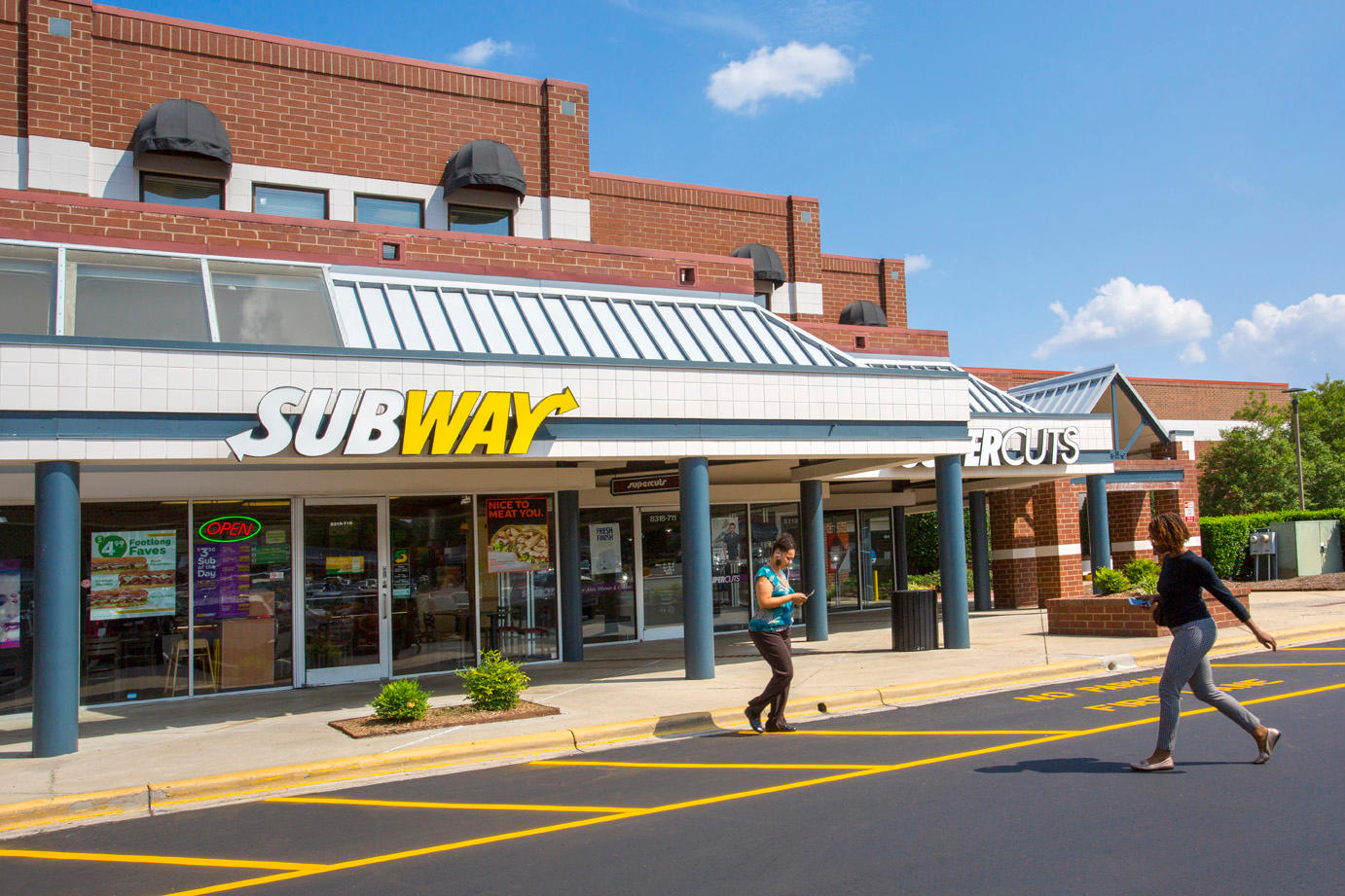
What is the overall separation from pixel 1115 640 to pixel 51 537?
14.5 m

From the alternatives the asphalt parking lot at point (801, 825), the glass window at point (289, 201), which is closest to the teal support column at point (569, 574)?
the asphalt parking lot at point (801, 825)

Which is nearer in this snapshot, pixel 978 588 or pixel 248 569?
pixel 248 569

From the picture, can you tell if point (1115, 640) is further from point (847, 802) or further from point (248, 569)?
point (248, 569)

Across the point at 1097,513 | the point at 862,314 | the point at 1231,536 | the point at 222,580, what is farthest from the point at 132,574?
the point at 1231,536

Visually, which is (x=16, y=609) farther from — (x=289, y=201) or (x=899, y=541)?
(x=899, y=541)

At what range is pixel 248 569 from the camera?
14.3 m

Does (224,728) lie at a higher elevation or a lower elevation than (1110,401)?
lower

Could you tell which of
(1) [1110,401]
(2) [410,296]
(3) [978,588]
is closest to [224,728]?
(2) [410,296]

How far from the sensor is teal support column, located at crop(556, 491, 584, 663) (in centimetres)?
1631

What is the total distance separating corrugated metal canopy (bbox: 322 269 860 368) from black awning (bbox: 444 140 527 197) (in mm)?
5919

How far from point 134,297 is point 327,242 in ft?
14.3

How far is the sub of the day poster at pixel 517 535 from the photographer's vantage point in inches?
631

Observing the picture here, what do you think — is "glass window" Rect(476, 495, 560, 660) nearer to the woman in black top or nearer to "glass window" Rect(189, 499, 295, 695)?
"glass window" Rect(189, 499, 295, 695)

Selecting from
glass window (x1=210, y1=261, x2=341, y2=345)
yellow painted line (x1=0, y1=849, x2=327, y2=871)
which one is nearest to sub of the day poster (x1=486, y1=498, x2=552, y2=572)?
glass window (x1=210, y1=261, x2=341, y2=345)
